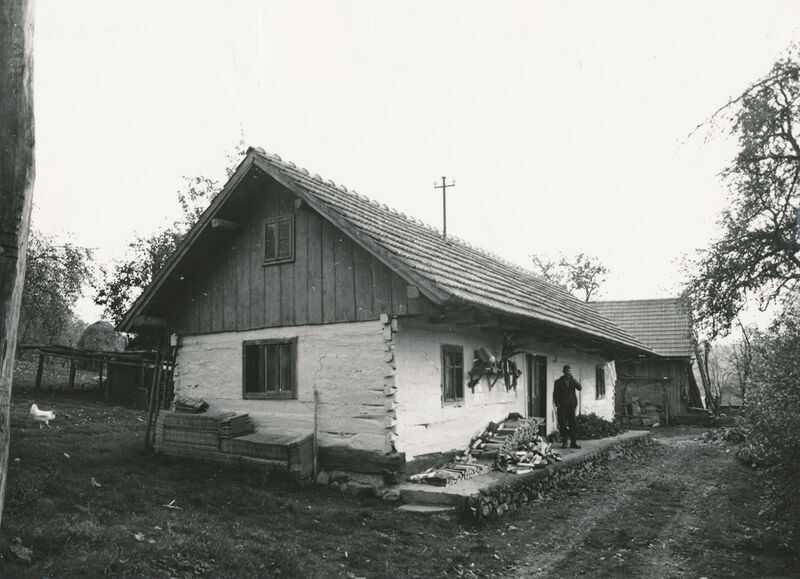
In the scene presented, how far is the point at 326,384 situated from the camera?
1063 centimetres

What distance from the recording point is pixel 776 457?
697 centimetres

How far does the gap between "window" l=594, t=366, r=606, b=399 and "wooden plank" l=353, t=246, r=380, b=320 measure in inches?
483

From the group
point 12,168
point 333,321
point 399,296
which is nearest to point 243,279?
point 333,321

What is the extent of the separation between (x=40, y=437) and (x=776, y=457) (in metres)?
13.2

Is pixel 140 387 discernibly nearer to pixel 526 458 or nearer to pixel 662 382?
pixel 526 458

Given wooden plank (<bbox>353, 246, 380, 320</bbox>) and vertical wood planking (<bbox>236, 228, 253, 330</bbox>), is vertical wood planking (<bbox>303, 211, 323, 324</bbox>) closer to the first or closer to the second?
wooden plank (<bbox>353, 246, 380, 320</bbox>)

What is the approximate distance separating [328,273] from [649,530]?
648 centimetres

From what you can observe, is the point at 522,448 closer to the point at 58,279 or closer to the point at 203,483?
the point at 203,483

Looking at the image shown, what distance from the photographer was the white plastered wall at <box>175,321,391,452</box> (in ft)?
32.9

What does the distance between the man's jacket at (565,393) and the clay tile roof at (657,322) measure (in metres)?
15.5

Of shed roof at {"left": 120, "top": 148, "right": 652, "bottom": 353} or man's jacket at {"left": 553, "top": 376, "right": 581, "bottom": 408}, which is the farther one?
man's jacket at {"left": 553, "top": 376, "right": 581, "bottom": 408}

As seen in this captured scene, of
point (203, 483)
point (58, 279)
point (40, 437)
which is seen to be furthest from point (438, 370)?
point (58, 279)

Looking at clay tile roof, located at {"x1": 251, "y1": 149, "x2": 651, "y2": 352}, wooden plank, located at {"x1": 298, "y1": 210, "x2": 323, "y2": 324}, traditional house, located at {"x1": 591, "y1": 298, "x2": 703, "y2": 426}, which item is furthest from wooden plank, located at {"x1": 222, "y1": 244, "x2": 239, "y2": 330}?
traditional house, located at {"x1": 591, "y1": 298, "x2": 703, "y2": 426}

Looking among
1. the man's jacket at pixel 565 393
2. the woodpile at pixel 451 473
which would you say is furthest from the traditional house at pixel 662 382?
the woodpile at pixel 451 473
